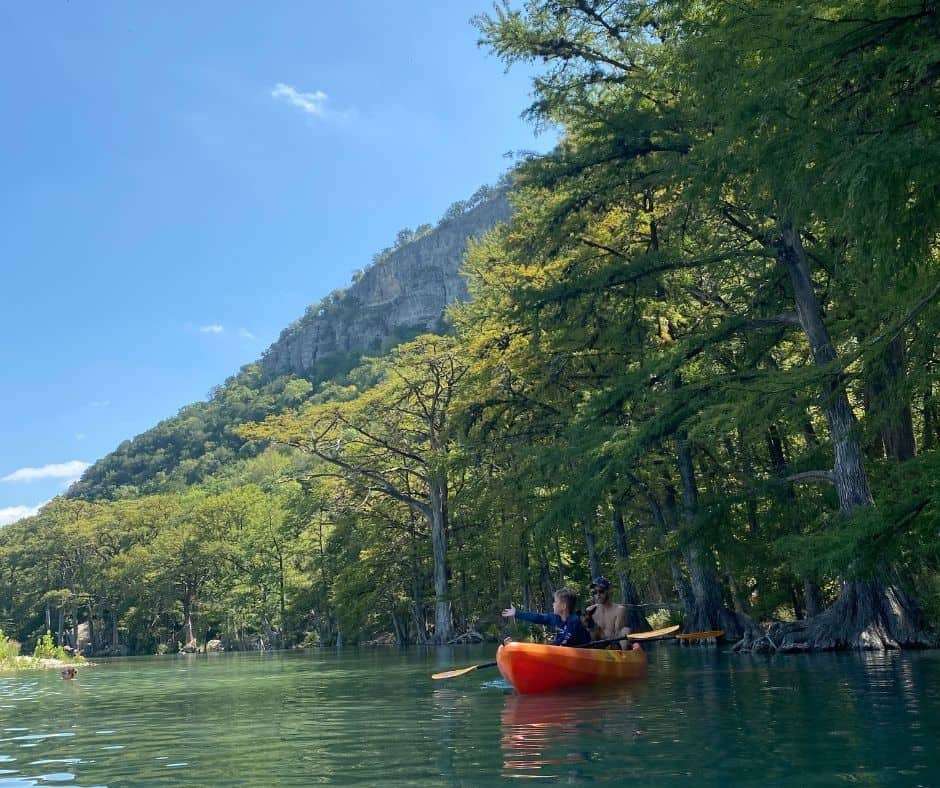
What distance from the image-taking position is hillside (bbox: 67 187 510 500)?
134812mm

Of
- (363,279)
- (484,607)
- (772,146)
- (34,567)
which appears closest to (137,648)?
(34,567)

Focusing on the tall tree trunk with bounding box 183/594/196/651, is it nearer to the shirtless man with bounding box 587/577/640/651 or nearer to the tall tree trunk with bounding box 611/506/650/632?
the tall tree trunk with bounding box 611/506/650/632

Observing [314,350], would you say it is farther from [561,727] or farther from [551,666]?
[561,727]

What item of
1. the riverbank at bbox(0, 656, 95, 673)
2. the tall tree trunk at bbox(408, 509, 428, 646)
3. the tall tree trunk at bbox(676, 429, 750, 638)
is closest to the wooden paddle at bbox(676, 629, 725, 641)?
the tall tree trunk at bbox(676, 429, 750, 638)

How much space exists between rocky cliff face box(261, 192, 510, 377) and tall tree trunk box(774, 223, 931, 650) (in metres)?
143

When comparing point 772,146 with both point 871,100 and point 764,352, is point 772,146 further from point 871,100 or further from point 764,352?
point 764,352

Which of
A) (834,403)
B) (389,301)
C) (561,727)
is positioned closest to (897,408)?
(834,403)

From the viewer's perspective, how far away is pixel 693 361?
1583 centimetres

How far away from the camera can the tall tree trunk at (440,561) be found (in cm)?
3491

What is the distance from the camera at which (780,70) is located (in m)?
6.96

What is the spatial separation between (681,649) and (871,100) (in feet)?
46.1

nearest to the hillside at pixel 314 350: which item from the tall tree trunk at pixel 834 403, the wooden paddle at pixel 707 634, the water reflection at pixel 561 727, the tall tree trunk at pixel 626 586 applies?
the tall tree trunk at pixel 626 586

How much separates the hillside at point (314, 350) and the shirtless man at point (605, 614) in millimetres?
117112

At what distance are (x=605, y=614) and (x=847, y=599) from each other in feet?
14.2
